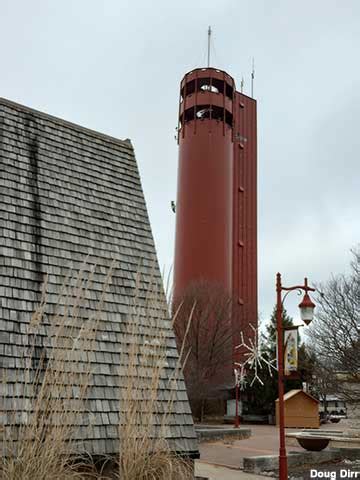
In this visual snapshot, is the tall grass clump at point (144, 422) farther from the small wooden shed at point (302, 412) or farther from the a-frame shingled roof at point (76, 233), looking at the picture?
the small wooden shed at point (302, 412)

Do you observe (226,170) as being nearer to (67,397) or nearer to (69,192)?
(69,192)

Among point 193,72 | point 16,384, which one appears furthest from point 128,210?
point 193,72

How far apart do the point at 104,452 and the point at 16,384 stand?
40.1 inches

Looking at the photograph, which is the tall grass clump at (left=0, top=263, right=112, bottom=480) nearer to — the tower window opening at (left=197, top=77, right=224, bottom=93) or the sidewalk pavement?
the sidewalk pavement

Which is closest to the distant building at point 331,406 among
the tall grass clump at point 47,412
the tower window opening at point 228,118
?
the tower window opening at point 228,118

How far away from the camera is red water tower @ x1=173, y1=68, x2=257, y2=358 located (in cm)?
2723

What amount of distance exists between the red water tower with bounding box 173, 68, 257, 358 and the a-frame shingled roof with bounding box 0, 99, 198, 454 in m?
18.8

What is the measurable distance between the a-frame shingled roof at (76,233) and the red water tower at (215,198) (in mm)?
18844

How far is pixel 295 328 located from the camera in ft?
26.4

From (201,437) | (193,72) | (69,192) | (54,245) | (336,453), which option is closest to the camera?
(54,245)

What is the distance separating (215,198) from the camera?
90.5ft

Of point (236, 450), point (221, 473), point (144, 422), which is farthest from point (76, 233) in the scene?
point (236, 450)

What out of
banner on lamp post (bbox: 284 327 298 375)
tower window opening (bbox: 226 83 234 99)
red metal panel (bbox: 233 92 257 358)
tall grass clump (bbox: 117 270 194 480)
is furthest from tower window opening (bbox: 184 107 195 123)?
tall grass clump (bbox: 117 270 194 480)

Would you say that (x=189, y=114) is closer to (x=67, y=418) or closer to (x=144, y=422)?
(x=144, y=422)
